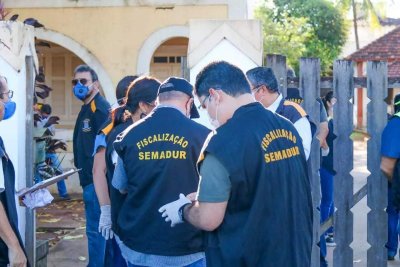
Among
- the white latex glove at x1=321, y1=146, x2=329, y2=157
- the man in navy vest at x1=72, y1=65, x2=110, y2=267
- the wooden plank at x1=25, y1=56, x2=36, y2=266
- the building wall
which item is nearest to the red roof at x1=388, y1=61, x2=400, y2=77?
the building wall

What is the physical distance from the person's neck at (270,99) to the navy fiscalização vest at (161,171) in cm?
148

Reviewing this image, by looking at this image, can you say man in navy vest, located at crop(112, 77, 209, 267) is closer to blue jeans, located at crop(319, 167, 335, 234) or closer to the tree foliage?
blue jeans, located at crop(319, 167, 335, 234)

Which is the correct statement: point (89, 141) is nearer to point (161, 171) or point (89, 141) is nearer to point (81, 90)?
point (81, 90)

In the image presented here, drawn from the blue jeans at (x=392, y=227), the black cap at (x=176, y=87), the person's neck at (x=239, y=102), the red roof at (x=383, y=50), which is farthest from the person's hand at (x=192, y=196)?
the red roof at (x=383, y=50)

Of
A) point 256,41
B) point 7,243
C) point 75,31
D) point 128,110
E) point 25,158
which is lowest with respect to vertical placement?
point 7,243

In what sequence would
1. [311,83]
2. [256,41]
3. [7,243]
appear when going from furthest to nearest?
1. [256,41]
2. [311,83]
3. [7,243]

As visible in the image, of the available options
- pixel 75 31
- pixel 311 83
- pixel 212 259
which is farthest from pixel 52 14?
pixel 212 259

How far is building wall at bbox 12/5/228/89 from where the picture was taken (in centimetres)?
1233

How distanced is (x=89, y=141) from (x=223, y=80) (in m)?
3.74

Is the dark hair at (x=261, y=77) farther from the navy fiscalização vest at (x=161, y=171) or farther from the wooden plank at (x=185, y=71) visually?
the navy fiscalização vest at (x=161, y=171)

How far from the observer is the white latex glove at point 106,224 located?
494 cm

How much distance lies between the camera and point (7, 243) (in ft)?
13.9

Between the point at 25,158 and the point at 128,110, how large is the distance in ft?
5.74

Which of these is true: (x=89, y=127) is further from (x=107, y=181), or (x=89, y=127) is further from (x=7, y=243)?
(x=7, y=243)
